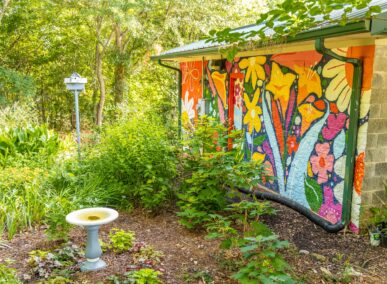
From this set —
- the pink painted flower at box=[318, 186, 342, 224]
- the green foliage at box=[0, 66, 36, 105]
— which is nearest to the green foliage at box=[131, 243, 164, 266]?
the pink painted flower at box=[318, 186, 342, 224]

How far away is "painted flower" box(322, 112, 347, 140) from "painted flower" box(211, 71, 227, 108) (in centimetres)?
270

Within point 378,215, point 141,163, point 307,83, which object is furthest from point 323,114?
point 141,163

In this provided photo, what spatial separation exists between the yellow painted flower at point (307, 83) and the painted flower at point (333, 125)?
0.36 metres

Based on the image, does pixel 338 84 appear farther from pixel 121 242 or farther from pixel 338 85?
pixel 121 242

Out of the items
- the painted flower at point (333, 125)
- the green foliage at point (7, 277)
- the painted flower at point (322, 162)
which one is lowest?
the green foliage at point (7, 277)

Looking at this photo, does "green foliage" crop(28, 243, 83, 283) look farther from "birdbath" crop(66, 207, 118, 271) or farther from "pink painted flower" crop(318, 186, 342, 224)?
"pink painted flower" crop(318, 186, 342, 224)

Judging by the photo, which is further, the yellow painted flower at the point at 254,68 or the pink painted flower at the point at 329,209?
the yellow painted flower at the point at 254,68

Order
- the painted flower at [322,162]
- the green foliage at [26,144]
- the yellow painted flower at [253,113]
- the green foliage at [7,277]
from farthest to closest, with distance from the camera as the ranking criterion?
the green foliage at [26,144], the yellow painted flower at [253,113], the painted flower at [322,162], the green foliage at [7,277]

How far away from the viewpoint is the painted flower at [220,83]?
6.68 meters

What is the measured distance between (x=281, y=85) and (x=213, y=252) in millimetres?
2663

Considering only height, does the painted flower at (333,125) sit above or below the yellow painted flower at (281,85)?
below

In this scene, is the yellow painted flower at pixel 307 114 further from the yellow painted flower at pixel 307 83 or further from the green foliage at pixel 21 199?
the green foliage at pixel 21 199

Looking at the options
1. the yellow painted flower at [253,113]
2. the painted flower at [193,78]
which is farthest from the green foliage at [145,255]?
the painted flower at [193,78]

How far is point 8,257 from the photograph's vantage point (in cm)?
347
